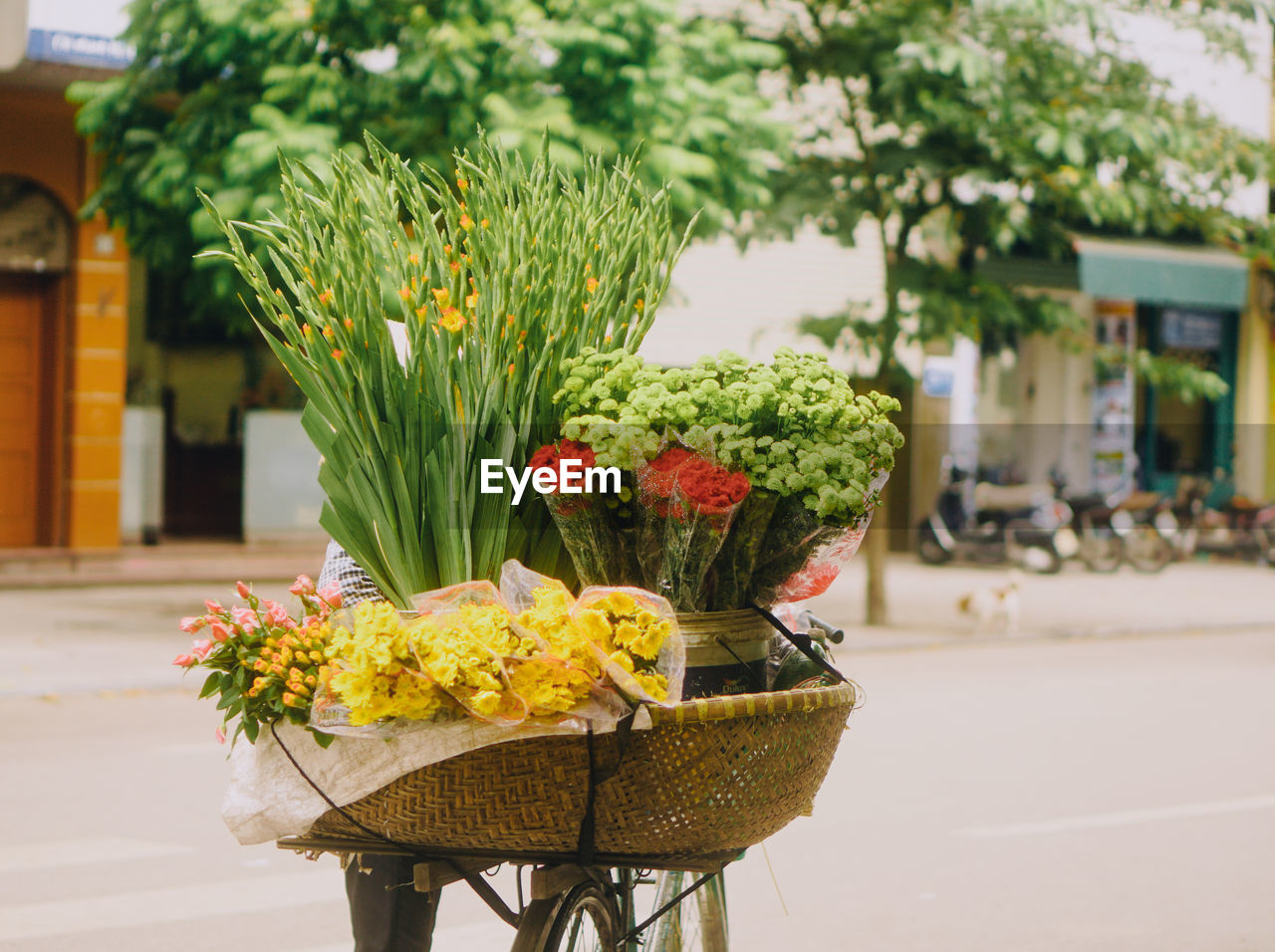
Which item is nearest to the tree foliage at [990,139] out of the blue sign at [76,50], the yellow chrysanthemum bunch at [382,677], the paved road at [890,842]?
the paved road at [890,842]

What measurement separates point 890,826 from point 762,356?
41.6 ft

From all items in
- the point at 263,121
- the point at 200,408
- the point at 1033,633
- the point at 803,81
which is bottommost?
the point at 1033,633

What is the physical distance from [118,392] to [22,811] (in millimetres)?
9419

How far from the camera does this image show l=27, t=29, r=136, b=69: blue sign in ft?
43.4

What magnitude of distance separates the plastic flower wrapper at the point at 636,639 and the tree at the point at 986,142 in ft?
31.7

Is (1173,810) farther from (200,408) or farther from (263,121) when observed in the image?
(200,408)

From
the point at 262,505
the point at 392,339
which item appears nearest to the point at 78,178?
the point at 262,505

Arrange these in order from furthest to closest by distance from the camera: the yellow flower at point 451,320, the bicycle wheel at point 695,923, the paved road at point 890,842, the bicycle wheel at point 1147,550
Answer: the bicycle wheel at point 1147,550
the paved road at point 890,842
the bicycle wheel at point 695,923
the yellow flower at point 451,320

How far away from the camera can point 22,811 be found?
6383 mm

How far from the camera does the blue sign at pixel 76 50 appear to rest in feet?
43.4

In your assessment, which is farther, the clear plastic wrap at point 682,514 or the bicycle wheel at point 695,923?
the bicycle wheel at point 695,923

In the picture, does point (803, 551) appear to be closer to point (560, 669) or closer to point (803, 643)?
point (803, 643)

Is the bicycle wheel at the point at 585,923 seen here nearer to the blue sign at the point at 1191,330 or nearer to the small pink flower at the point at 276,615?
the small pink flower at the point at 276,615

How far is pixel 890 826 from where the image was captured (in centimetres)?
643
